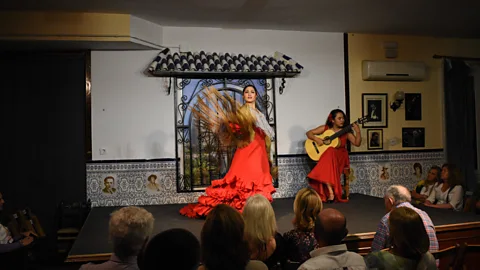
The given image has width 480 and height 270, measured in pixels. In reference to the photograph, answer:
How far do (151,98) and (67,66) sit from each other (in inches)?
44.2

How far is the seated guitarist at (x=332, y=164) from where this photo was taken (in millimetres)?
5422

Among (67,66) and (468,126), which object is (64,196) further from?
(468,126)

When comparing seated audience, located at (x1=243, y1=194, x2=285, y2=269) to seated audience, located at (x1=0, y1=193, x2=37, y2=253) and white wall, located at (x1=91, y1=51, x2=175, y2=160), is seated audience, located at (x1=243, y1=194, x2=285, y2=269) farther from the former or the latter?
white wall, located at (x1=91, y1=51, x2=175, y2=160)

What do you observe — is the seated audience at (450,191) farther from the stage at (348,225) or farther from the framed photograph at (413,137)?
the framed photograph at (413,137)

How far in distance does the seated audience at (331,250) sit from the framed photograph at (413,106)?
492 cm

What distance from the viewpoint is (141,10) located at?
4.94 m

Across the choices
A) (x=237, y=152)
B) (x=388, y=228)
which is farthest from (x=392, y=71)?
(x=388, y=228)

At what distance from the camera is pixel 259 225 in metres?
2.48

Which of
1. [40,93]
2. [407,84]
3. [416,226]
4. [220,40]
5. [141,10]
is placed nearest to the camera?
[416,226]

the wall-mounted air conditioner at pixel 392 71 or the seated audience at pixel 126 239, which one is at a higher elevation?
the wall-mounted air conditioner at pixel 392 71

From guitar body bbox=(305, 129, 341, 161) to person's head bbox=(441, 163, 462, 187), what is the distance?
50.9 inches

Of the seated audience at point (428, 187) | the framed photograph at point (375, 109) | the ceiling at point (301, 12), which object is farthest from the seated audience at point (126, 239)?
the framed photograph at point (375, 109)

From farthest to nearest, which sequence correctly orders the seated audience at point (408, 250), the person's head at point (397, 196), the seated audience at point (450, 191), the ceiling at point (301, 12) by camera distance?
the seated audience at point (450, 191), the ceiling at point (301, 12), the person's head at point (397, 196), the seated audience at point (408, 250)

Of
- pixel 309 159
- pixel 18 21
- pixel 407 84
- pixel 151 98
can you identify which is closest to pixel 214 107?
pixel 151 98
